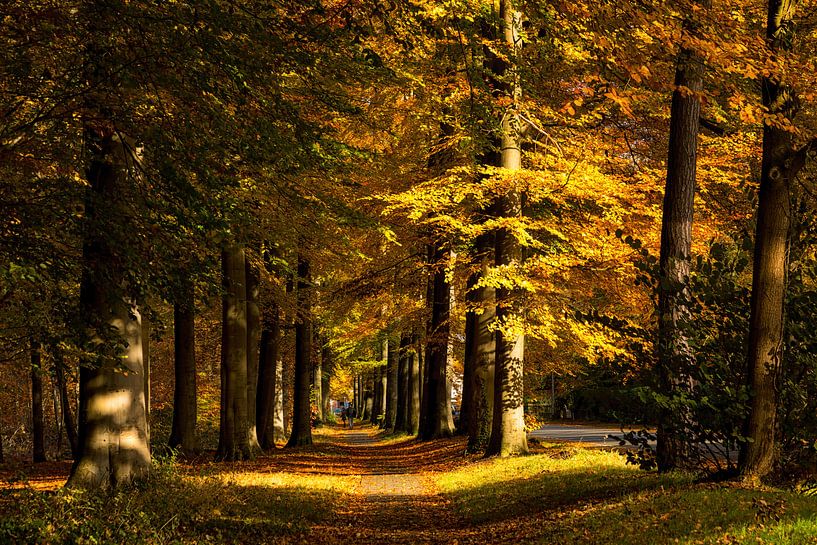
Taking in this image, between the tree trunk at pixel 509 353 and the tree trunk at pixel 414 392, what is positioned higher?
the tree trunk at pixel 509 353

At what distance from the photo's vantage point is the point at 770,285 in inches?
385

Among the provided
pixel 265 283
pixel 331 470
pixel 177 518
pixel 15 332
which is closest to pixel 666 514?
pixel 177 518

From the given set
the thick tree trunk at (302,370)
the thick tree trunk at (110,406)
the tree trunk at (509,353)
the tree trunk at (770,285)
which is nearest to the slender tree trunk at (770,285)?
the tree trunk at (770,285)

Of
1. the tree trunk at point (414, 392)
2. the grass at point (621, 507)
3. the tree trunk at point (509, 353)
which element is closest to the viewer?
the grass at point (621, 507)

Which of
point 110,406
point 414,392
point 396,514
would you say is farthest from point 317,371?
point 110,406

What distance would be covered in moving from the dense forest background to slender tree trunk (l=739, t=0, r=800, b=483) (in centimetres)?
3

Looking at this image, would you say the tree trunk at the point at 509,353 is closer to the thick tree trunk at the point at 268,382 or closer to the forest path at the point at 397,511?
the forest path at the point at 397,511

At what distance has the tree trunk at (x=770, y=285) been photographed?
9.66 m

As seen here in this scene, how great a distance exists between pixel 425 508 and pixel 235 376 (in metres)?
7.88

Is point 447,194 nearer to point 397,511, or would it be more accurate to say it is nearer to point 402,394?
point 397,511

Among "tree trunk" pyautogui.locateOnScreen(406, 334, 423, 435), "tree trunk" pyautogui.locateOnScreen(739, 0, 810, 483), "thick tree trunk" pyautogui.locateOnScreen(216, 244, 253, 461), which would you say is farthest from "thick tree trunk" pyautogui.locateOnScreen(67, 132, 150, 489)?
"tree trunk" pyautogui.locateOnScreen(406, 334, 423, 435)

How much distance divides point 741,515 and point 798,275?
3.66 meters

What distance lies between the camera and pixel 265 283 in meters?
25.7

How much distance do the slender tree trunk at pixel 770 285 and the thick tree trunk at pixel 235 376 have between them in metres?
12.9
